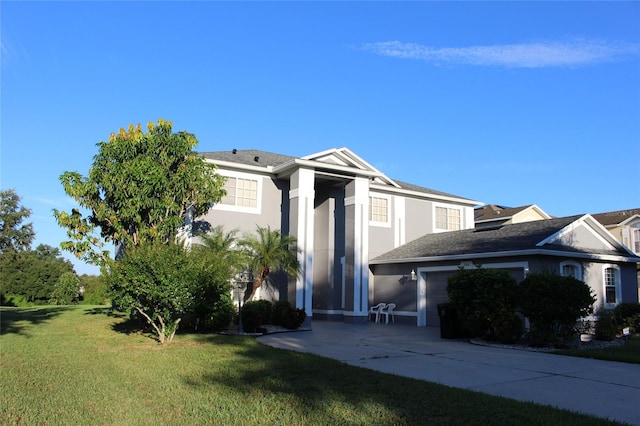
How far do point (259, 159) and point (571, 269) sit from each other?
13.7m

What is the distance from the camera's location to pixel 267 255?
63.2ft

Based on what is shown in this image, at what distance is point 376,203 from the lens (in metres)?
25.4

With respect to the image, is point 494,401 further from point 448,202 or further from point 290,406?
point 448,202

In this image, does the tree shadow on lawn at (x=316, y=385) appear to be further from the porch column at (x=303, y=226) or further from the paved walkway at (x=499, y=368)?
the porch column at (x=303, y=226)

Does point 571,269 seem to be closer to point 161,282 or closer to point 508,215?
point 161,282

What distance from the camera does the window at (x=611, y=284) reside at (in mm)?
19453

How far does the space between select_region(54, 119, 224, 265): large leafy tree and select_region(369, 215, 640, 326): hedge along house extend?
9238mm

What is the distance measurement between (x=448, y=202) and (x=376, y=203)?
4.70 meters

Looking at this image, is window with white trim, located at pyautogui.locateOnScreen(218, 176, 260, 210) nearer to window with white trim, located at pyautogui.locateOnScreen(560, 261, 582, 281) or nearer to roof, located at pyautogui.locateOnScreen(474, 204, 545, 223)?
window with white trim, located at pyautogui.locateOnScreen(560, 261, 582, 281)

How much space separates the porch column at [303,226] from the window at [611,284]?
11.1m

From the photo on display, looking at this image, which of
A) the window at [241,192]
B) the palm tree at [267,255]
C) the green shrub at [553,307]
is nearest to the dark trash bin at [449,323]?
the green shrub at [553,307]

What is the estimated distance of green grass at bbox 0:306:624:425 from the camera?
6.11 m

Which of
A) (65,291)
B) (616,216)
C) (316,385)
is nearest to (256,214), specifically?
(316,385)

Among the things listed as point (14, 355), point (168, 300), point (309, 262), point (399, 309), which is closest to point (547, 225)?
point (399, 309)
